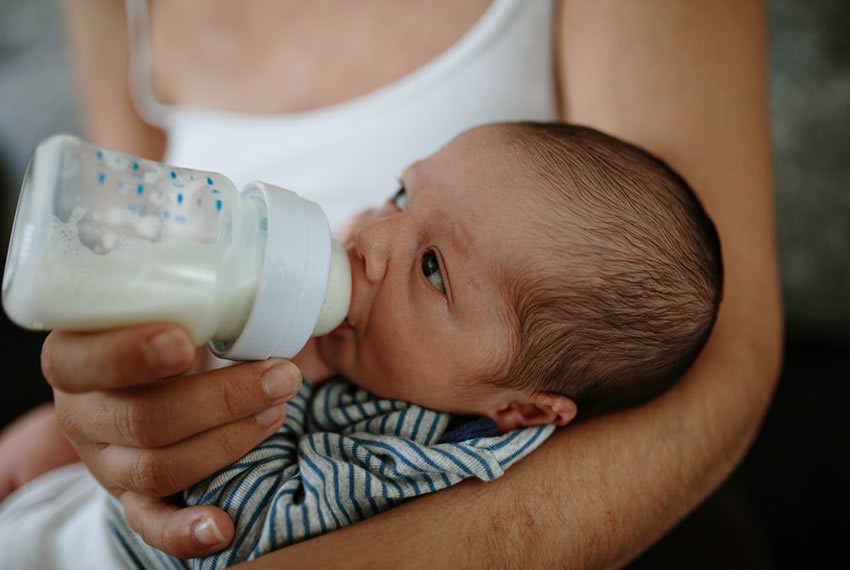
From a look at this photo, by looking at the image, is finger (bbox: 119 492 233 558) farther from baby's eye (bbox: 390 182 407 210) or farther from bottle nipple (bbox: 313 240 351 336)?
baby's eye (bbox: 390 182 407 210)

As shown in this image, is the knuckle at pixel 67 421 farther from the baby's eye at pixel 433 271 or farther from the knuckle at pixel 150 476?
the baby's eye at pixel 433 271

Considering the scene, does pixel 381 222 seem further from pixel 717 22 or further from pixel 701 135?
pixel 717 22

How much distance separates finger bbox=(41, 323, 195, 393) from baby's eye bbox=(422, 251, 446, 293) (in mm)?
430

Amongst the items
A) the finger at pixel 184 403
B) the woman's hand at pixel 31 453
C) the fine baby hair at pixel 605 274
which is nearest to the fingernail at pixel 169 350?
the finger at pixel 184 403

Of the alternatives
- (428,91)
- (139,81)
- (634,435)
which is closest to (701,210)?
(634,435)

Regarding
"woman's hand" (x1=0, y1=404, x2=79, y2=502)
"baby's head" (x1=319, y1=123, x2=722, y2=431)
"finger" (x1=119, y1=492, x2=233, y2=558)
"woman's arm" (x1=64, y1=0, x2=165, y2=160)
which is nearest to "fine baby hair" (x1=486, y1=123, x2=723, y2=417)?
"baby's head" (x1=319, y1=123, x2=722, y2=431)

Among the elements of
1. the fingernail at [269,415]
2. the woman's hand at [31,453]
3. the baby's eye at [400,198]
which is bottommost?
the woman's hand at [31,453]

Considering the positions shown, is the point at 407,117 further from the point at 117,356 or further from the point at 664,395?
the point at 117,356

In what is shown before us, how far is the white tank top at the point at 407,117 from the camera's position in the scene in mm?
1314

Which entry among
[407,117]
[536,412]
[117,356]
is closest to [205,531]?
[117,356]

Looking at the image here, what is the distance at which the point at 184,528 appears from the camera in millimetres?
750

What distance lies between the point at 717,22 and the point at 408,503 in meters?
1.14

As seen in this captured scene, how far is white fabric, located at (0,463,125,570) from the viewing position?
0.92 m

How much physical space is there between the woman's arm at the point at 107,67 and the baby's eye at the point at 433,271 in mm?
1319
